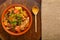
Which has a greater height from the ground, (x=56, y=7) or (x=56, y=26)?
(x=56, y=7)

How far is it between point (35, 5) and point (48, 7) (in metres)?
0.13

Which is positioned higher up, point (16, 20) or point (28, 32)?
point (16, 20)

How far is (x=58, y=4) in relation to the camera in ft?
4.54

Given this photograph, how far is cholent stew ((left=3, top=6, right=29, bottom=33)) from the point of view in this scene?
1.33 metres

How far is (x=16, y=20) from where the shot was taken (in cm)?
133

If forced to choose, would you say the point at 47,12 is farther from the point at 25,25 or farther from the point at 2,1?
the point at 2,1

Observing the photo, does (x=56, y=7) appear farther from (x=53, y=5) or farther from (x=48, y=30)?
(x=48, y=30)

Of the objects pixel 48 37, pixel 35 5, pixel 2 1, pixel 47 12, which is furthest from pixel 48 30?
pixel 2 1

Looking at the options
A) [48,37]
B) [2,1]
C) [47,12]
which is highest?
[2,1]

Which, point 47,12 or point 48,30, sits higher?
point 47,12

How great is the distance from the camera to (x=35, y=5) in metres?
1.42

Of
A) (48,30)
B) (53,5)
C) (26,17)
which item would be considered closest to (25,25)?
(26,17)

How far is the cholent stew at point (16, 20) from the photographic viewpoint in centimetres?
133

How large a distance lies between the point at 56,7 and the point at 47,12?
4.0 inches
